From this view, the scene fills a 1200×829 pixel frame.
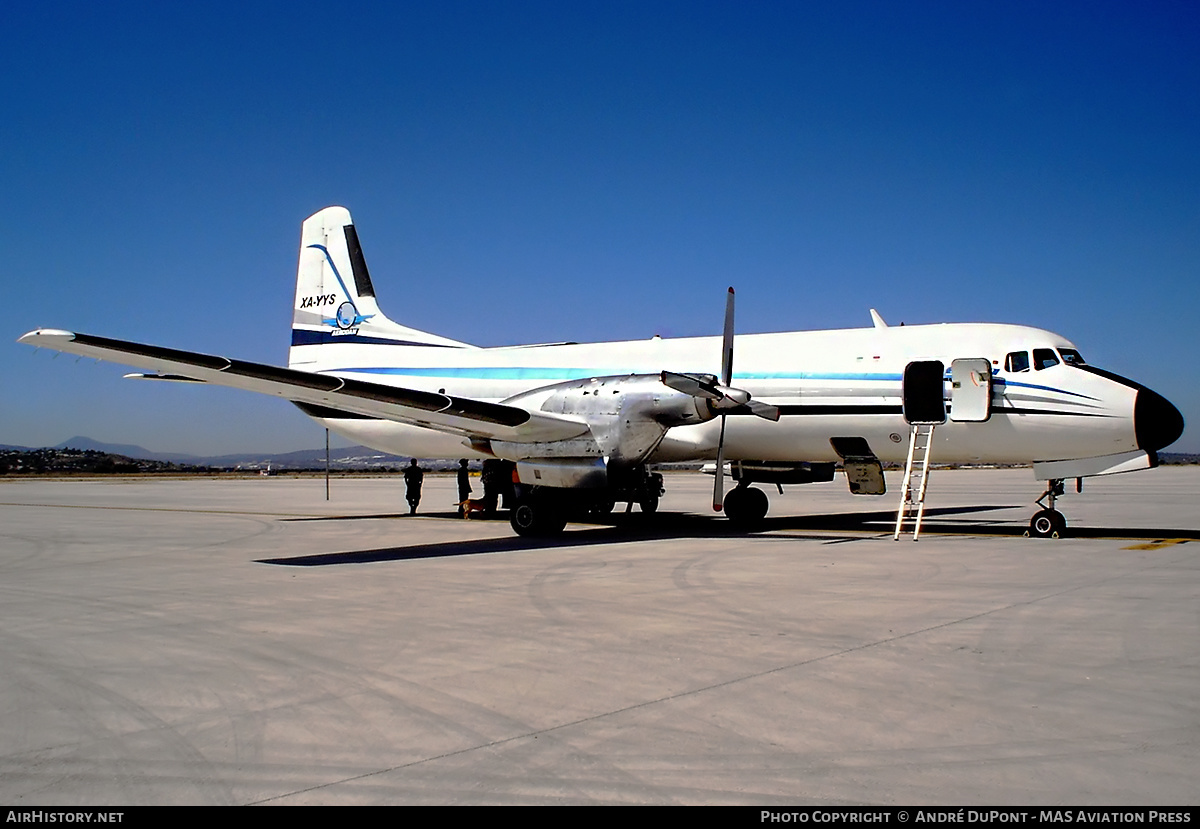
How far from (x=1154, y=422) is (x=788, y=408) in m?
6.01

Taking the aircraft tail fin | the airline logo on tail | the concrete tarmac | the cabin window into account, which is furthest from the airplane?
the airline logo on tail

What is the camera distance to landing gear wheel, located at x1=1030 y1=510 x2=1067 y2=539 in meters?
15.3

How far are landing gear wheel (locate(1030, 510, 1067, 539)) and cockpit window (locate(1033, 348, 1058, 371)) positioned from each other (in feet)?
8.40

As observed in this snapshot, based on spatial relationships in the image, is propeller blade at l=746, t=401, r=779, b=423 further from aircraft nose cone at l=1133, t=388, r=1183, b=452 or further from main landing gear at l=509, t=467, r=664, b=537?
aircraft nose cone at l=1133, t=388, r=1183, b=452

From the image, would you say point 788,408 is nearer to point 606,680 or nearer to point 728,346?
point 728,346

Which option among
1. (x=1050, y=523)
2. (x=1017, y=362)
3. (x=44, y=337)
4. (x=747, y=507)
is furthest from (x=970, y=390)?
(x=44, y=337)

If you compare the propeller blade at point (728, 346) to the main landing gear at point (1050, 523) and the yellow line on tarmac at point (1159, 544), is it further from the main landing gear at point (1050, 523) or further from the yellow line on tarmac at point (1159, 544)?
the yellow line on tarmac at point (1159, 544)

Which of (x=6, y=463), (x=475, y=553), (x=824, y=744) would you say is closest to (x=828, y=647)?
(x=824, y=744)

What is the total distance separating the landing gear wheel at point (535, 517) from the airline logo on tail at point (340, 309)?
331 inches

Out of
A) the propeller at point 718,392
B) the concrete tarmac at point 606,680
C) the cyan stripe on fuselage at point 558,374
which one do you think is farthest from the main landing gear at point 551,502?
the concrete tarmac at point 606,680

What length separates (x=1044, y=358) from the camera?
50.7 ft

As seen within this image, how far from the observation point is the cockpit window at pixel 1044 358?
50.5 feet

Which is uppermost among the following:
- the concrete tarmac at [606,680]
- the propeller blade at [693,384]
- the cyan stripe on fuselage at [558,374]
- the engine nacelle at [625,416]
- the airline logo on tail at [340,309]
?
the airline logo on tail at [340,309]

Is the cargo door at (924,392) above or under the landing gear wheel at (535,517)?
above
